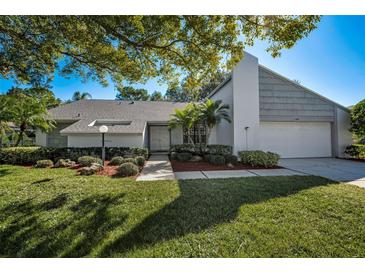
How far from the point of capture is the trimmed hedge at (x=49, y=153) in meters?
10.1

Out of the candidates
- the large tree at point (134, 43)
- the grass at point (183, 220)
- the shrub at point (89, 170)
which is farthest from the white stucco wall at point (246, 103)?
the shrub at point (89, 170)

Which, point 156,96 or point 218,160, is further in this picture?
point 156,96

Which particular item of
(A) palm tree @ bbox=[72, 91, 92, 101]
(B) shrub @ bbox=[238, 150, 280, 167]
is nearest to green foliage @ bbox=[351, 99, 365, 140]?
(B) shrub @ bbox=[238, 150, 280, 167]

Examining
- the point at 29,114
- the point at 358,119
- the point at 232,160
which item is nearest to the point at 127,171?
the point at 232,160

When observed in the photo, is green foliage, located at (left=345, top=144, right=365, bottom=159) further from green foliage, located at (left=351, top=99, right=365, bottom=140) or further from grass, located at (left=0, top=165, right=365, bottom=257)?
grass, located at (left=0, top=165, right=365, bottom=257)

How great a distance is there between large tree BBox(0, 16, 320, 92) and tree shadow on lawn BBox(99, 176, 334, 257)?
426 centimetres

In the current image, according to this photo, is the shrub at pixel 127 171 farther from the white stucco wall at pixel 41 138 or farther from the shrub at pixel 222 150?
the white stucco wall at pixel 41 138

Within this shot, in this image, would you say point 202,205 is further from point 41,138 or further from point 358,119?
point 41,138

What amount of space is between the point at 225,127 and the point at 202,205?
9325 millimetres

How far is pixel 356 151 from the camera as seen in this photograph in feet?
36.7

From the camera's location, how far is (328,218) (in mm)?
3373
